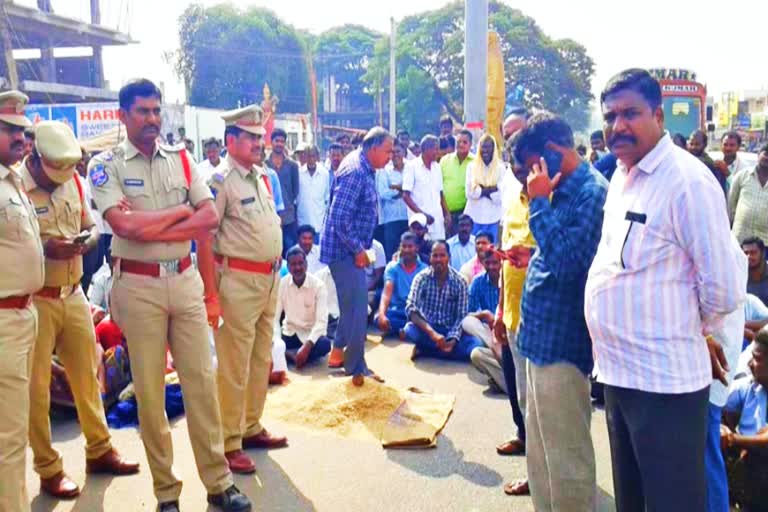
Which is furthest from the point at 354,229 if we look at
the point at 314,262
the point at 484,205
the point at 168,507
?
the point at 484,205

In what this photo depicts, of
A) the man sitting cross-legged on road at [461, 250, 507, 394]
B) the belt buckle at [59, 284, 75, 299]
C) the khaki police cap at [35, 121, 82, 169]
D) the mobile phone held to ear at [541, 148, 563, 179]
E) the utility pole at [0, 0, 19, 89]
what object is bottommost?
the man sitting cross-legged on road at [461, 250, 507, 394]

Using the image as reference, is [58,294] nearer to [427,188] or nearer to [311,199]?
[427,188]

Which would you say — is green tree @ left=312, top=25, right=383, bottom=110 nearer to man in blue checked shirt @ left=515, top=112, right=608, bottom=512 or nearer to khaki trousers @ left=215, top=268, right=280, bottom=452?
khaki trousers @ left=215, top=268, right=280, bottom=452

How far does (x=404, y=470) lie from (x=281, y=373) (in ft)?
6.57

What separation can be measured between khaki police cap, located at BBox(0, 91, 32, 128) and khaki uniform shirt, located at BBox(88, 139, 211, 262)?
0.37m

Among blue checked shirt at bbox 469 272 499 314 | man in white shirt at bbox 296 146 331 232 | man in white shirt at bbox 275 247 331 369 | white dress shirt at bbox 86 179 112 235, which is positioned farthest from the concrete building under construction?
blue checked shirt at bbox 469 272 499 314

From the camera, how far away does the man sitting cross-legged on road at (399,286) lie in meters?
7.30

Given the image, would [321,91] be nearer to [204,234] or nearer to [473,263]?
[473,263]

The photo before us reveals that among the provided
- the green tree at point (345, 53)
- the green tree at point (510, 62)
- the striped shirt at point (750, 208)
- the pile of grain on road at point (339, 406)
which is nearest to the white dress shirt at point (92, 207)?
the pile of grain on road at point (339, 406)

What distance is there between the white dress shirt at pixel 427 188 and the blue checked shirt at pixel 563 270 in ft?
18.2

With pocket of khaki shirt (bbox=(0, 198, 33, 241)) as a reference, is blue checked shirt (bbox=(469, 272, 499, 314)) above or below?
below

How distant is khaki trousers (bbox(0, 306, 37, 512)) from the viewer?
9.72 feet

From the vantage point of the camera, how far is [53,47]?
26.6 m

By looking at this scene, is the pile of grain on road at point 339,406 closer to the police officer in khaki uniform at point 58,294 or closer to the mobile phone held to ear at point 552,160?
the police officer in khaki uniform at point 58,294
